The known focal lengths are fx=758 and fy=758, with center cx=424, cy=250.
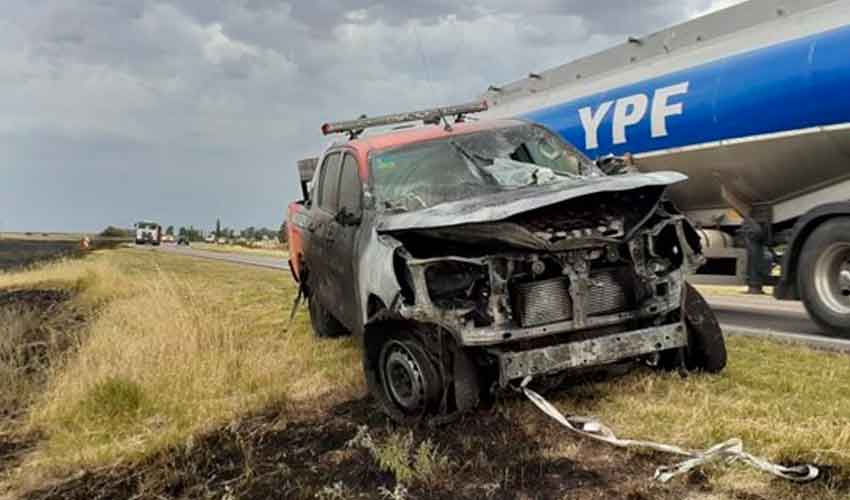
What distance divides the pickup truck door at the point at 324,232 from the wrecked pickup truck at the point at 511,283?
2.64 feet

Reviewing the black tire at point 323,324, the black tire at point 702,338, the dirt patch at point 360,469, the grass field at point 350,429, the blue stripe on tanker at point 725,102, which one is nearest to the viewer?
the dirt patch at point 360,469

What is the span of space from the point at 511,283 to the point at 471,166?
5.12ft

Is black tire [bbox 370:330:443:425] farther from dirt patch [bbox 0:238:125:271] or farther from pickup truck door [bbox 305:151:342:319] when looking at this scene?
dirt patch [bbox 0:238:125:271]

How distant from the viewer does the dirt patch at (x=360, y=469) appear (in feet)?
11.4

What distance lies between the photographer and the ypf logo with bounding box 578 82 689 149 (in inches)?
351

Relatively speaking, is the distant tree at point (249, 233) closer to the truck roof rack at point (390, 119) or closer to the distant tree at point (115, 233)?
the distant tree at point (115, 233)

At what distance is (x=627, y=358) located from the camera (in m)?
4.71

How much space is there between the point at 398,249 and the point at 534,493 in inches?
67.8

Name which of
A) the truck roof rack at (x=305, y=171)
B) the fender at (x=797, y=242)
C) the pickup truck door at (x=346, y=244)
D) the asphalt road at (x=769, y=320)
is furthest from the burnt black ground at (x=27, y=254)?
the fender at (x=797, y=242)

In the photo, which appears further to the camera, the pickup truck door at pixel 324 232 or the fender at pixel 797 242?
the fender at pixel 797 242

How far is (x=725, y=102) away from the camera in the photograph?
26.9ft

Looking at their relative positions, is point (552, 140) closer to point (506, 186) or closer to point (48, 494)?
point (506, 186)

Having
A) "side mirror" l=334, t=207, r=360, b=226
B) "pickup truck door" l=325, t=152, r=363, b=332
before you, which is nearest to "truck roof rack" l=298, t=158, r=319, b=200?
"pickup truck door" l=325, t=152, r=363, b=332

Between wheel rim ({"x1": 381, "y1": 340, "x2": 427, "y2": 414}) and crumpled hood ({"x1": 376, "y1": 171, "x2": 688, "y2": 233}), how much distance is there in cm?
77
